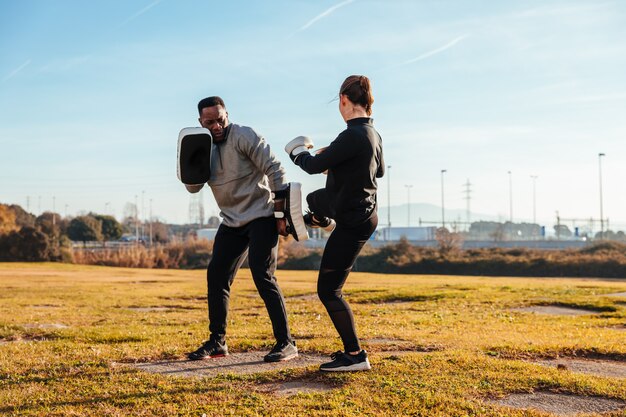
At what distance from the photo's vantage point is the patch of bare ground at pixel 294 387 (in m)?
5.31

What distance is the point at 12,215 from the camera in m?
51.2

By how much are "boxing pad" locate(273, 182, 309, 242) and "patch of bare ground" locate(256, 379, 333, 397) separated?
1.31 meters

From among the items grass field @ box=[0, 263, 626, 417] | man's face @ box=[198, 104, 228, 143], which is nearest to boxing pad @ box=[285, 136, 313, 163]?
man's face @ box=[198, 104, 228, 143]

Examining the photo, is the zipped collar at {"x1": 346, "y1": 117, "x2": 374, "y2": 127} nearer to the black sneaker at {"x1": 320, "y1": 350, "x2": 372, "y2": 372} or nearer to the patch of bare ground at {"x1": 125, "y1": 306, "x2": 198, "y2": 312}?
the black sneaker at {"x1": 320, "y1": 350, "x2": 372, "y2": 372}

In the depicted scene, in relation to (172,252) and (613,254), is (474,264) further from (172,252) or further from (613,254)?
(172,252)

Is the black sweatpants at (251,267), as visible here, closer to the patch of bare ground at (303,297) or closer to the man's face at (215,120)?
the man's face at (215,120)

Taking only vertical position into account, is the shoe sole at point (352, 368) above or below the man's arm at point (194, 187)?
below

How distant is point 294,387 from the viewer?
5.50 metres

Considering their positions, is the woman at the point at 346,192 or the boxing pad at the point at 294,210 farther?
the boxing pad at the point at 294,210

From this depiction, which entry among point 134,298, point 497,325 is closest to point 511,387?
point 497,325

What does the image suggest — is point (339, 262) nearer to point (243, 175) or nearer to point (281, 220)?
point (281, 220)

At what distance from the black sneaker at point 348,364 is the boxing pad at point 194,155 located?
2166mm

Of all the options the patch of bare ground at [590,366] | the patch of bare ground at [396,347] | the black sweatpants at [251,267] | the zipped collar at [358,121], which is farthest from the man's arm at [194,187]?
the patch of bare ground at [590,366]

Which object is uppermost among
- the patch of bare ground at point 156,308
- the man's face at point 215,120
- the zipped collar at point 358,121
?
the man's face at point 215,120
